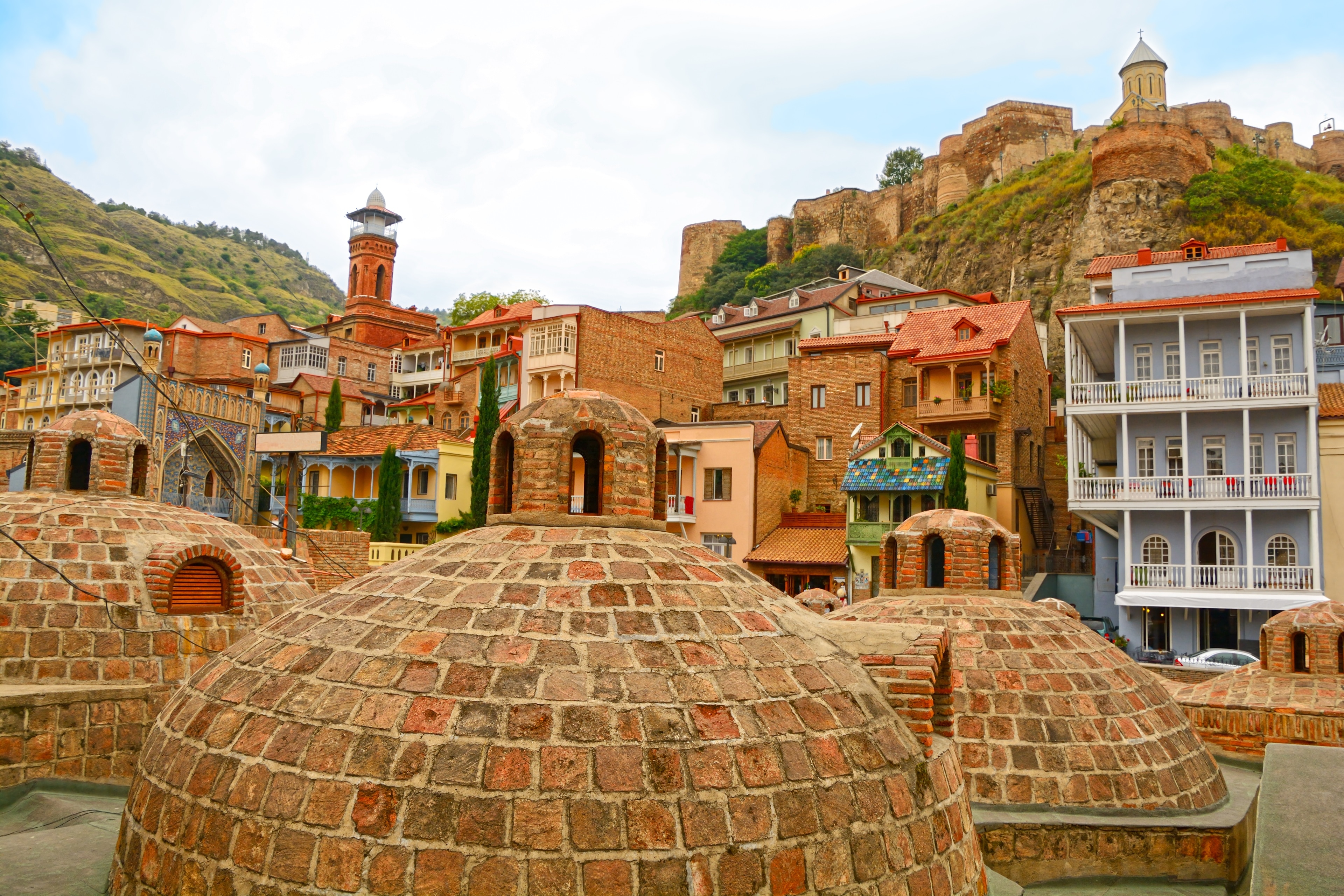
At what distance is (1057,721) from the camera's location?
1191 centimetres

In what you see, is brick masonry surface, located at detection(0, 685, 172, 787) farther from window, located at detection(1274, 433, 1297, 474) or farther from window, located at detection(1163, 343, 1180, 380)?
window, located at detection(1274, 433, 1297, 474)

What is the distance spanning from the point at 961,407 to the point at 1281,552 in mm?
14799

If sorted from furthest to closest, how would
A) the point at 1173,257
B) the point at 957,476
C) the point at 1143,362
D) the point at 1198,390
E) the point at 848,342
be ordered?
the point at 848,342, the point at 1173,257, the point at 957,476, the point at 1143,362, the point at 1198,390

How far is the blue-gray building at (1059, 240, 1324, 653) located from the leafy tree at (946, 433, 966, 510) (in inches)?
157

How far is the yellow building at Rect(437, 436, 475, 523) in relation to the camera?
4278cm

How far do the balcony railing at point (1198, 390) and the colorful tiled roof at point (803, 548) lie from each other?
10.4 meters

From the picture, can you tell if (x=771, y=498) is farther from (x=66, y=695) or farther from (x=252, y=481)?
(x=66, y=695)

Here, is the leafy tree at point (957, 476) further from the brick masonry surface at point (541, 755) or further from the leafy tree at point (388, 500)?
the brick masonry surface at point (541, 755)

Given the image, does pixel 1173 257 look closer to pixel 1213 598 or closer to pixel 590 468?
pixel 1213 598

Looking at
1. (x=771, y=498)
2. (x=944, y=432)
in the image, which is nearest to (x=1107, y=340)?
(x=944, y=432)

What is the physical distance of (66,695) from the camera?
1245 centimetres

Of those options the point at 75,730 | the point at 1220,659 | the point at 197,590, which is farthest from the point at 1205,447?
the point at 75,730

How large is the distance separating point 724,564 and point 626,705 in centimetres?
229

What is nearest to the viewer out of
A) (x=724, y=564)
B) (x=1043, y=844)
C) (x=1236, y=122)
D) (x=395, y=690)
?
(x=395, y=690)
